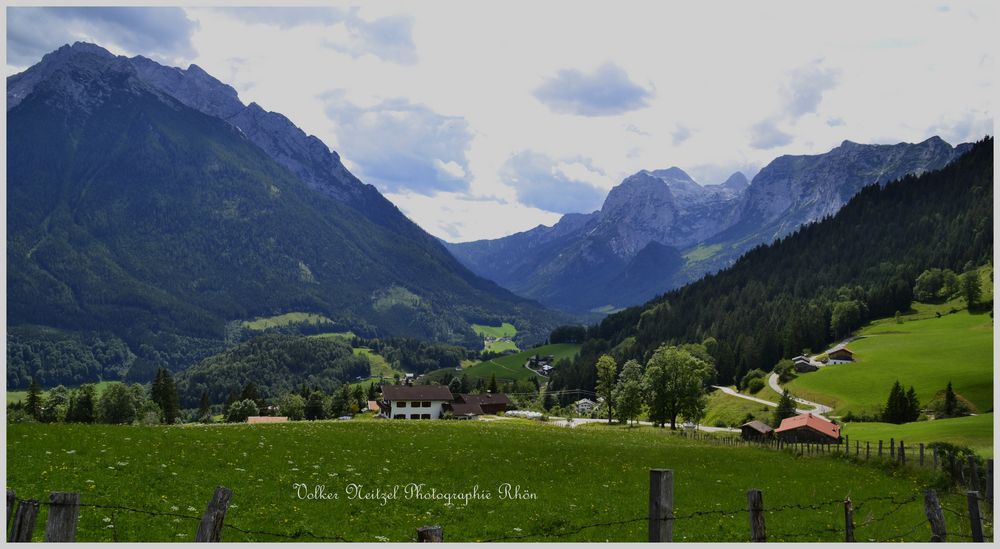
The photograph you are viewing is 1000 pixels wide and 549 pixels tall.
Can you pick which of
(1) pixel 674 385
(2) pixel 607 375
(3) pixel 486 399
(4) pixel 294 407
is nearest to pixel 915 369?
(2) pixel 607 375

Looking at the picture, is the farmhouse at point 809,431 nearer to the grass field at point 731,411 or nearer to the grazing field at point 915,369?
the grass field at point 731,411

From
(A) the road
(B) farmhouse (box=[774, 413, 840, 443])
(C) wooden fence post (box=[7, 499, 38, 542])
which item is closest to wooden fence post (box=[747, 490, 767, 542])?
(C) wooden fence post (box=[7, 499, 38, 542])

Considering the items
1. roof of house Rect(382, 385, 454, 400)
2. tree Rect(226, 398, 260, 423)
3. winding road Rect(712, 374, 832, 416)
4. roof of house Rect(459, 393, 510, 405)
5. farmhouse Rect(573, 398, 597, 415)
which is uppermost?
winding road Rect(712, 374, 832, 416)

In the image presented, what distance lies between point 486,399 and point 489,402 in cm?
120

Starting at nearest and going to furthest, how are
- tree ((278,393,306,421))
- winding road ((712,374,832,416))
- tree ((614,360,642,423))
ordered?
tree ((614,360,642,423)) → winding road ((712,374,832,416)) → tree ((278,393,306,421))

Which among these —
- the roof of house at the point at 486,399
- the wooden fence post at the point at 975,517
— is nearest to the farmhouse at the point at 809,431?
the wooden fence post at the point at 975,517

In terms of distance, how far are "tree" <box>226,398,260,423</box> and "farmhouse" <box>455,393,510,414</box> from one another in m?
45.0

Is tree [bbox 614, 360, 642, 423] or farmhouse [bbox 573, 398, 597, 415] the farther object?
farmhouse [bbox 573, 398, 597, 415]

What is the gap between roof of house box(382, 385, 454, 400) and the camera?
136375 mm

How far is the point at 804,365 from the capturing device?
159 metres

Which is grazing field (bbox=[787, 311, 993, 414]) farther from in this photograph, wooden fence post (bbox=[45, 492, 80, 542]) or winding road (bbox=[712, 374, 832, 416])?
wooden fence post (bbox=[45, 492, 80, 542])

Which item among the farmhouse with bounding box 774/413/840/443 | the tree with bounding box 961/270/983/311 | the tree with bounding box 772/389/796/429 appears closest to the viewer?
the farmhouse with bounding box 774/413/840/443

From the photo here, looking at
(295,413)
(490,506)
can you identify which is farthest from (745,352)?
(490,506)

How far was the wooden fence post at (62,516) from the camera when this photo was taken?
36.2ft
